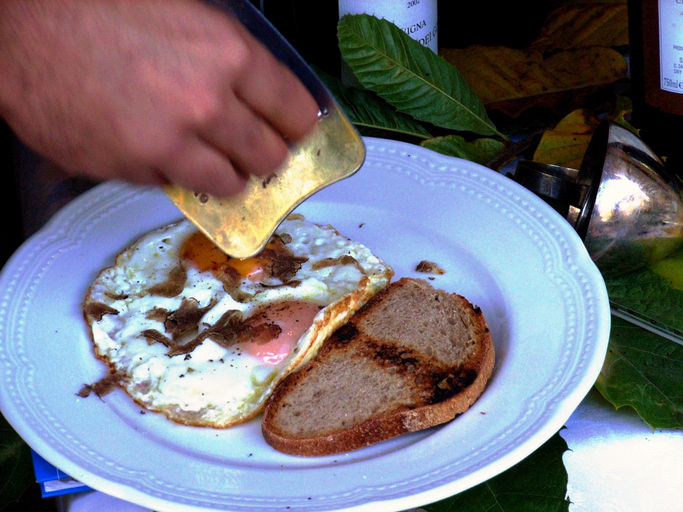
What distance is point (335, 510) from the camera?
0.85 meters

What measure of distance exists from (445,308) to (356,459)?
35cm

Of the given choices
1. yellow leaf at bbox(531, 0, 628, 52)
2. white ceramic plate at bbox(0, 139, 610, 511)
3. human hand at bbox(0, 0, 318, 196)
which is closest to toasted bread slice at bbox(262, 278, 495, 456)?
white ceramic plate at bbox(0, 139, 610, 511)

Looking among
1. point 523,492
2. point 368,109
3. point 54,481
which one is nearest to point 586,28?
point 368,109

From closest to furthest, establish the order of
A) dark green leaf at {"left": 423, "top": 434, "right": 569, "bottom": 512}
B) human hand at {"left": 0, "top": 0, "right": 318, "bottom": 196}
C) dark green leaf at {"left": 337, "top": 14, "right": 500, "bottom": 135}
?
human hand at {"left": 0, "top": 0, "right": 318, "bottom": 196} → dark green leaf at {"left": 423, "top": 434, "right": 569, "bottom": 512} → dark green leaf at {"left": 337, "top": 14, "right": 500, "bottom": 135}

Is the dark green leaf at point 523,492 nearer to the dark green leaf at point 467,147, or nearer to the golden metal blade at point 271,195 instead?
the golden metal blade at point 271,195

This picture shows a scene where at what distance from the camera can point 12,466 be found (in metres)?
1.10

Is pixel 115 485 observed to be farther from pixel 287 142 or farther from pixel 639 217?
pixel 639 217

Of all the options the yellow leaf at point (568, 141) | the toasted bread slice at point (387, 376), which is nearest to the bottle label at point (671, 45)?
the yellow leaf at point (568, 141)

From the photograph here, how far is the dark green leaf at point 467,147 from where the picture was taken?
1.57 m

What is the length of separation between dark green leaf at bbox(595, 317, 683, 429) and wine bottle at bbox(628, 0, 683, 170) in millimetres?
466

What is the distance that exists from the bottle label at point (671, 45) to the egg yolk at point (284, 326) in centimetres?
78

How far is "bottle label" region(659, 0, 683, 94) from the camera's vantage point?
1.24 meters

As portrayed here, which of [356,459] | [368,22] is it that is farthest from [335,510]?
[368,22]

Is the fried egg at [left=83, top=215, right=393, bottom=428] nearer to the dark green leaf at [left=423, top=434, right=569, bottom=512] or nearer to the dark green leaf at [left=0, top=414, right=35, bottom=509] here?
the dark green leaf at [left=0, top=414, right=35, bottom=509]
